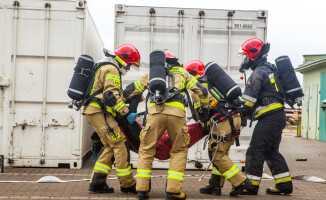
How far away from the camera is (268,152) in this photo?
6984 mm

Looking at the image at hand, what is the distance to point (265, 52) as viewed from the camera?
23.8ft

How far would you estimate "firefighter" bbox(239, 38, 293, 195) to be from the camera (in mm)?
6801

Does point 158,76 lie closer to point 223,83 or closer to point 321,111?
point 223,83

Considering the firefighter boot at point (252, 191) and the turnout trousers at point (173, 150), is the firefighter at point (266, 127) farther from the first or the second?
the turnout trousers at point (173, 150)

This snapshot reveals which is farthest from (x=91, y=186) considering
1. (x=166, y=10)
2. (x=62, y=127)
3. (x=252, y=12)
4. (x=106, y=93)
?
(x=252, y=12)

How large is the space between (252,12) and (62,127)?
4.38m

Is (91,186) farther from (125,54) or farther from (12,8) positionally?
(12,8)

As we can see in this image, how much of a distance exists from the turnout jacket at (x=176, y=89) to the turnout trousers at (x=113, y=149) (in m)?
0.50

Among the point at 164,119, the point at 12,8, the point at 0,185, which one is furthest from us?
the point at 12,8

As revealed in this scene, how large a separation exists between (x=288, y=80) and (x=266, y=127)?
2.60 feet

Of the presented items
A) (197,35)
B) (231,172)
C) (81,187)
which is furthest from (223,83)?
(197,35)

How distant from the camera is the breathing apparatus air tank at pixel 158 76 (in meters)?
5.91

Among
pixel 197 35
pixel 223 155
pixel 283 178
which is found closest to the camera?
pixel 223 155

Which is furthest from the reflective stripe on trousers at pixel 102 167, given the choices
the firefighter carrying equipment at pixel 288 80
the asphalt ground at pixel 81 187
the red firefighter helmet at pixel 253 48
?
the firefighter carrying equipment at pixel 288 80
